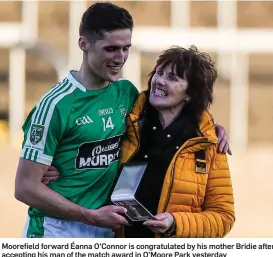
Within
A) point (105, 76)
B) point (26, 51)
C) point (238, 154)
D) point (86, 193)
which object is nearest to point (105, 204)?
point (86, 193)

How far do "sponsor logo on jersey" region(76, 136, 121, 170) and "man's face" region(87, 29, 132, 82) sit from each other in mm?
232

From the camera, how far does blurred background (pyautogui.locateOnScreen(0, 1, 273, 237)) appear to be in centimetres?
1288

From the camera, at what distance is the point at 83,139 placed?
133 inches

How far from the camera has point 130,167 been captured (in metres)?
3.43

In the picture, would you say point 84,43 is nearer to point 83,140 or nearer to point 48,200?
point 83,140

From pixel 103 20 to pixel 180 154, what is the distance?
0.54 meters

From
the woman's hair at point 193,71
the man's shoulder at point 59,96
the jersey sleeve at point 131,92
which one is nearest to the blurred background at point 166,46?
the jersey sleeve at point 131,92

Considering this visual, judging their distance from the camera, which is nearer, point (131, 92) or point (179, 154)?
point (179, 154)

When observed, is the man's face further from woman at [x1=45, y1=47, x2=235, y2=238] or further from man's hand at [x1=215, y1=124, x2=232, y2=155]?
man's hand at [x1=215, y1=124, x2=232, y2=155]

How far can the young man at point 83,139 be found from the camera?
335cm

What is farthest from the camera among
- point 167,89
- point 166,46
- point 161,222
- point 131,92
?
point 166,46

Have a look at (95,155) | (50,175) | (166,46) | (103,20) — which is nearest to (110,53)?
(103,20)

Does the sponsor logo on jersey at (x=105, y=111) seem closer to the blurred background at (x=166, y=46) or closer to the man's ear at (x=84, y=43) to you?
the man's ear at (x=84, y=43)

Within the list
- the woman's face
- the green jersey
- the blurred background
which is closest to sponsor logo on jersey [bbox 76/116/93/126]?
the green jersey
